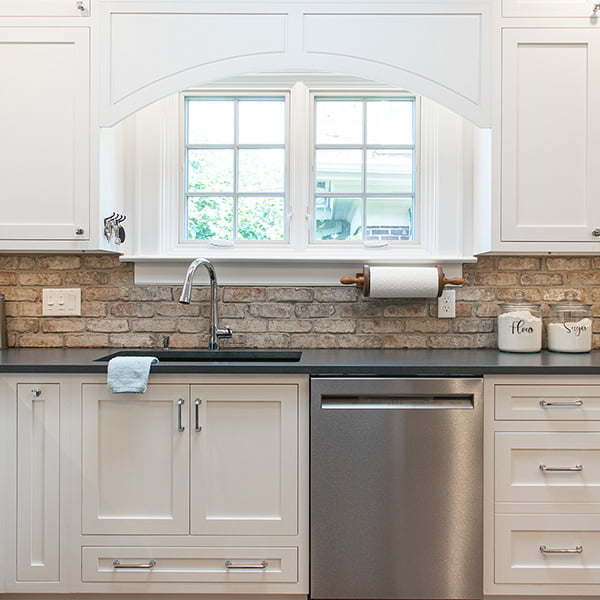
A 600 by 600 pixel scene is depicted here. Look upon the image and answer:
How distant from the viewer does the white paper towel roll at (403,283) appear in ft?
7.64

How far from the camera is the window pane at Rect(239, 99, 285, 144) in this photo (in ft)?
8.49

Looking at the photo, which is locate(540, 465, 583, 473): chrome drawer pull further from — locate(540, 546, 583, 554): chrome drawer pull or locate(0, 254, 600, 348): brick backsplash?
locate(0, 254, 600, 348): brick backsplash

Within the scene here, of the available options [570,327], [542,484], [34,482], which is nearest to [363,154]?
[570,327]

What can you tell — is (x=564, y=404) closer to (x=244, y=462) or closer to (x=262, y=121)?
(x=244, y=462)

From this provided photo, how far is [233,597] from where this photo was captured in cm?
197

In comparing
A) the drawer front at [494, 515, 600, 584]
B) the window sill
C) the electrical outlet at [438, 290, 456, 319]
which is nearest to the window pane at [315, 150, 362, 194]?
the window sill

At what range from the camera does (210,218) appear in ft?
8.59

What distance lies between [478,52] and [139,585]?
2.33 metres

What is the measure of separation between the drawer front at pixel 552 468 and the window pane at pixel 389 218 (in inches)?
41.7

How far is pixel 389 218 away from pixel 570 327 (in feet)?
2.98

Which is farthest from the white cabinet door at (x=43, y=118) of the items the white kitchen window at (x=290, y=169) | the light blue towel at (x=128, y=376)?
the light blue towel at (x=128, y=376)

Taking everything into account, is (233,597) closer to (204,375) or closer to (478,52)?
(204,375)

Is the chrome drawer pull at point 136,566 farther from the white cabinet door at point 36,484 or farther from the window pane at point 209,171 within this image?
the window pane at point 209,171

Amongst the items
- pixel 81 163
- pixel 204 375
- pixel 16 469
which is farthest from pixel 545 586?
pixel 81 163
